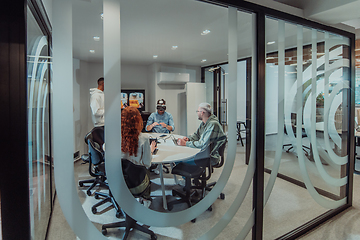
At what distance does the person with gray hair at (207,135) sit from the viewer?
160cm

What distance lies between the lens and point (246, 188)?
6.12 ft

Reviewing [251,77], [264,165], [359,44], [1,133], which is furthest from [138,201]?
[359,44]

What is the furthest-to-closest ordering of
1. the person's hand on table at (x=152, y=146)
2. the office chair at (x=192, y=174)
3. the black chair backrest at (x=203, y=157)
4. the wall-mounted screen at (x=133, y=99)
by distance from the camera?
the black chair backrest at (x=203, y=157) → the office chair at (x=192, y=174) → the person's hand on table at (x=152, y=146) → the wall-mounted screen at (x=133, y=99)

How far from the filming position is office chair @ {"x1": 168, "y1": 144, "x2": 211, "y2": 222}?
1531 mm

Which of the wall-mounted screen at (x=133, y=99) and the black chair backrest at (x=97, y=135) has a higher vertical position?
the wall-mounted screen at (x=133, y=99)

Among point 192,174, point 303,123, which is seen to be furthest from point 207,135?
point 303,123

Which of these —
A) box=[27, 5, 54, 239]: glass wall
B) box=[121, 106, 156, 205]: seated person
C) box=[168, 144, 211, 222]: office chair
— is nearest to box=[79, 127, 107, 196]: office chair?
box=[121, 106, 156, 205]: seated person

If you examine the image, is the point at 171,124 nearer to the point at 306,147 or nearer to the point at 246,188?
the point at 246,188

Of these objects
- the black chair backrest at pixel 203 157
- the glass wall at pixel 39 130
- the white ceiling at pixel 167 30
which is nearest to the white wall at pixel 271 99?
the white ceiling at pixel 167 30

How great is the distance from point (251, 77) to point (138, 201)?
140 cm

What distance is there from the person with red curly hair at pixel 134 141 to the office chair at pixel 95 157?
0.13 meters

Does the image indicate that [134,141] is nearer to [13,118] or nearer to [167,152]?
[167,152]

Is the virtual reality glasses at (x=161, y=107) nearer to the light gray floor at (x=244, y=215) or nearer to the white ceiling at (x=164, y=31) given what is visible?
the white ceiling at (x=164, y=31)

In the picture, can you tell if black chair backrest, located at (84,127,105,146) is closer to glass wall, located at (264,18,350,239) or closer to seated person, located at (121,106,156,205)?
seated person, located at (121,106,156,205)
